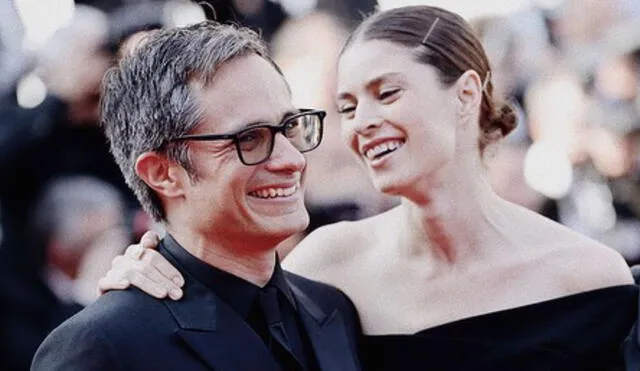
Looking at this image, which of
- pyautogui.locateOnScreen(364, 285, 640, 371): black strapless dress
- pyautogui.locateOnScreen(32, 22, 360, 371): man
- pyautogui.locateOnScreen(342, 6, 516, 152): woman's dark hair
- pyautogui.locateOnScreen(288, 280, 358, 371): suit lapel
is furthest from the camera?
pyautogui.locateOnScreen(342, 6, 516, 152): woman's dark hair

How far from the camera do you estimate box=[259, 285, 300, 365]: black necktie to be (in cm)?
267

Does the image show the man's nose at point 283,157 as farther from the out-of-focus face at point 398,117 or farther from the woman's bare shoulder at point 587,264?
the woman's bare shoulder at point 587,264

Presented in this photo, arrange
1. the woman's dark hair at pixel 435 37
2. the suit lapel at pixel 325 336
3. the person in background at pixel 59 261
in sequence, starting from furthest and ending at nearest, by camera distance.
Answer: the person in background at pixel 59 261 < the woman's dark hair at pixel 435 37 < the suit lapel at pixel 325 336

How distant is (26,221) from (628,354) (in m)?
2.48

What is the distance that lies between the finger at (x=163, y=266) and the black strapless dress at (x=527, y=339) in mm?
622

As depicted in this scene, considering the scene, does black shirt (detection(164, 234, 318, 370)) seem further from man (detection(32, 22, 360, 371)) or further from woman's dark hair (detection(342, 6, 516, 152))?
woman's dark hair (detection(342, 6, 516, 152))

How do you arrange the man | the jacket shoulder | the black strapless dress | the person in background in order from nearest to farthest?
1. the jacket shoulder
2. the man
3. the black strapless dress
4. the person in background

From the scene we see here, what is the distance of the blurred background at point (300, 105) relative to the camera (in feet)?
15.1

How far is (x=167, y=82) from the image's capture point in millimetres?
2713

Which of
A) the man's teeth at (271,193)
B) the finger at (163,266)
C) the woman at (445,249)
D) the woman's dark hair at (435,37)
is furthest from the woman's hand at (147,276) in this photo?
the woman's dark hair at (435,37)

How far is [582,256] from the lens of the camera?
3176 millimetres

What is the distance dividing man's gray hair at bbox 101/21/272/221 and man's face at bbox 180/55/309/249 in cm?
3

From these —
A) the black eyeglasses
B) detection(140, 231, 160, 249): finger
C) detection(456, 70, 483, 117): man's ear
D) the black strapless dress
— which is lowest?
the black strapless dress

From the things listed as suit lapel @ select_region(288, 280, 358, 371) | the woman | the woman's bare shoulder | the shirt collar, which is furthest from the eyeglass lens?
the woman's bare shoulder
